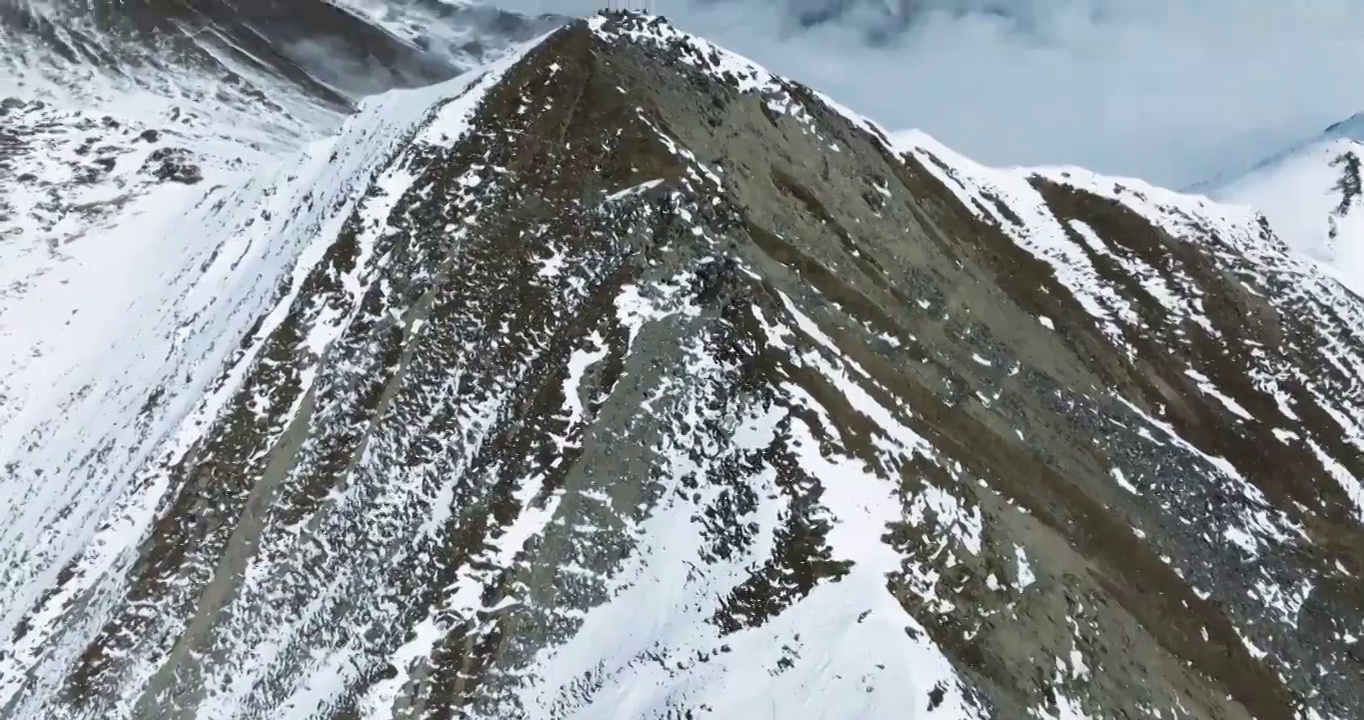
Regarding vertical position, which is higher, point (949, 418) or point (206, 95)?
point (949, 418)

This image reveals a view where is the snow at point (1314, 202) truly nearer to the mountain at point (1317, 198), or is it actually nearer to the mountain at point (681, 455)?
the mountain at point (1317, 198)

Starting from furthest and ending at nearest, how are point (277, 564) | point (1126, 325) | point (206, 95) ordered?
point (206, 95) → point (1126, 325) → point (277, 564)

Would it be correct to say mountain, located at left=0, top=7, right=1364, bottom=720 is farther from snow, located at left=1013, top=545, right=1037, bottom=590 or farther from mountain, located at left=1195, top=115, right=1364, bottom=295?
mountain, located at left=1195, top=115, right=1364, bottom=295

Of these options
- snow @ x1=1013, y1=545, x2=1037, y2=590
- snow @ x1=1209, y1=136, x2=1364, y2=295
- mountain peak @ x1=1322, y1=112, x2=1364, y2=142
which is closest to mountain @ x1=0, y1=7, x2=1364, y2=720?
snow @ x1=1013, y1=545, x2=1037, y2=590

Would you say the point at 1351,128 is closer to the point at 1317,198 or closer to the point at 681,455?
the point at 1317,198

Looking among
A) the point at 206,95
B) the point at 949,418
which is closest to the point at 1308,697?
the point at 949,418

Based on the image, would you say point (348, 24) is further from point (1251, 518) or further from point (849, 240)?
point (1251, 518)

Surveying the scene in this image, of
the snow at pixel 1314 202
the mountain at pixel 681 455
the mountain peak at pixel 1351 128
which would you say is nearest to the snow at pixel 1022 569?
the mountain at pixel 681 455
